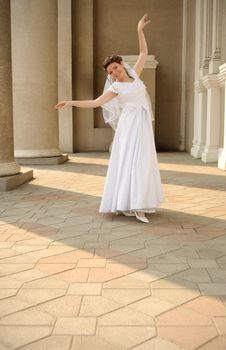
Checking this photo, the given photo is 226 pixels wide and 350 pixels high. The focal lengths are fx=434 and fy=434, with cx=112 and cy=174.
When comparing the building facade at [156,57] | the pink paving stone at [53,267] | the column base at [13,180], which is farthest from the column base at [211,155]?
the pink paving stone at [53,267]

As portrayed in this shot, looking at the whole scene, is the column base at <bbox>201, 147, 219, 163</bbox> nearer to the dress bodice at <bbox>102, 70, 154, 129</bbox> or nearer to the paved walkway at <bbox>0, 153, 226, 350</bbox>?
the paved walkway at <bbox>0, 153, 226, 350</bbox>

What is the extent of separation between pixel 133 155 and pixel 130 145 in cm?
11

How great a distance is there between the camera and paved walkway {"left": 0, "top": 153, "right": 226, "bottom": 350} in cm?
204

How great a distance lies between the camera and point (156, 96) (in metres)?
15.6

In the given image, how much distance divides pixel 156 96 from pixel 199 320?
45.7 ft

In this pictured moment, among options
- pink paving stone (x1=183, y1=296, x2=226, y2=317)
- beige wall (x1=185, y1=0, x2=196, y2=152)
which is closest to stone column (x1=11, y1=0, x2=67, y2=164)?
beige wall (x1=185, y1=0, x2=196, y2=152)

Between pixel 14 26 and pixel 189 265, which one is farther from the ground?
pixel 14 26

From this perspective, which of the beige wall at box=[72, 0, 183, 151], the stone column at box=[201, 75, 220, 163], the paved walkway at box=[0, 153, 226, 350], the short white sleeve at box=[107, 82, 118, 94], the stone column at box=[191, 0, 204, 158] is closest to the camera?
the paved walkway at box=[0, 153, 226, 350]

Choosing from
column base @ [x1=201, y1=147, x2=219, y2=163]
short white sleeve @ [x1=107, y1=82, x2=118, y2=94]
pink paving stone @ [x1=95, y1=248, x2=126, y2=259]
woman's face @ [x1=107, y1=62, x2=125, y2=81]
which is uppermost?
woman's face @ [x1=107, y1=62, x2=125, y2=81]

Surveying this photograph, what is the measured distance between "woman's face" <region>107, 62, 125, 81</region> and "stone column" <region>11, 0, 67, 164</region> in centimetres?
592

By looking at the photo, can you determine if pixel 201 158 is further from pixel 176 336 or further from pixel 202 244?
pixel 176 336

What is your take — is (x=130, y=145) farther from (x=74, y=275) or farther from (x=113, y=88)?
(x=74, y=275)

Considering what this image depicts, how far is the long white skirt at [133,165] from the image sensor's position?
14.6 ft

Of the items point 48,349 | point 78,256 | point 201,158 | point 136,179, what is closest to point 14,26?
point 201,158
